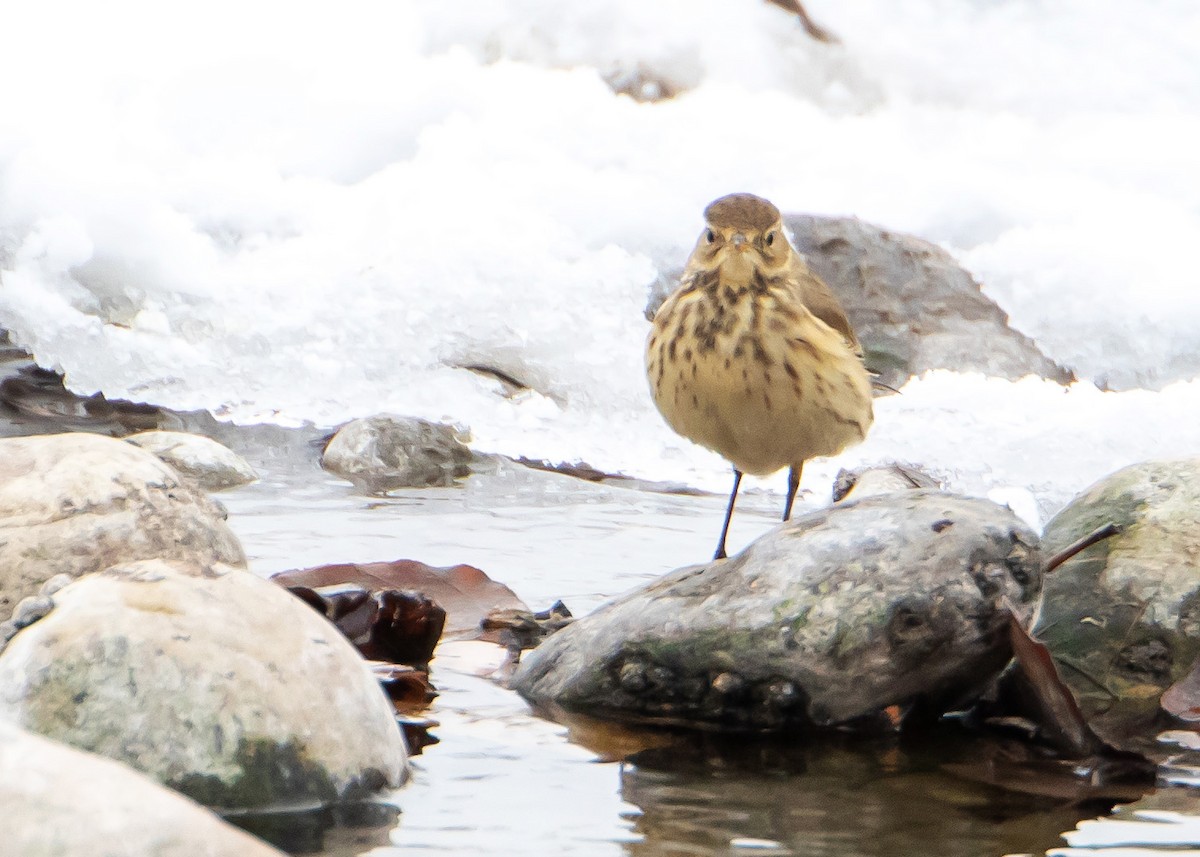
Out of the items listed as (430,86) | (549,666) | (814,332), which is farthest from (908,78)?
(549,666)

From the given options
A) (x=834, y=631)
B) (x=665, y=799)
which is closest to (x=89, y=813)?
(x=665, y=799)

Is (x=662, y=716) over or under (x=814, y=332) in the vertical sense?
under

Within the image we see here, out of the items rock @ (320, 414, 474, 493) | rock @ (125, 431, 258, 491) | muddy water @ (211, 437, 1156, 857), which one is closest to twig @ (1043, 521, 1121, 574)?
muddy water @ (211, 437, 1156, 857)

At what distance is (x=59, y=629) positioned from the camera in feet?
9.36

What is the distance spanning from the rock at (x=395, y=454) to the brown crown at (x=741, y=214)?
213 centimetres

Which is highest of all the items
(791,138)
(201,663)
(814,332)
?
(791,138)

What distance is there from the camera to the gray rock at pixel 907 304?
29.2 ft

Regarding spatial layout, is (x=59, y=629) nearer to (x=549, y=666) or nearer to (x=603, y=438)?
(x=549, y=666)

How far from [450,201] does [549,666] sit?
19.1ft

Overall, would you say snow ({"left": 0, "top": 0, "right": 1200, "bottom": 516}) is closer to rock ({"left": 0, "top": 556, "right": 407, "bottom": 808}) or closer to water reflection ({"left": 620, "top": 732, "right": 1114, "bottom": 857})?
water reflection ({"left": 620, "top": 732, "right": 1114, "bottom": 857})

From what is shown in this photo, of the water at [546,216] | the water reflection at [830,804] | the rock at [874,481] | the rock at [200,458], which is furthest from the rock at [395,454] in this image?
the water reflection at [830,804]

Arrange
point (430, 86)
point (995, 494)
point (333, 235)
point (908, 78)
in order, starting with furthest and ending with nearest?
point (908, 78), point (430, 86), point (333, 235), point (995, 494)

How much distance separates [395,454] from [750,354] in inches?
97.2

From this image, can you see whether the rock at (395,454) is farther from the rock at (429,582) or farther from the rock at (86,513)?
the rock at (86,513)
